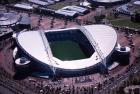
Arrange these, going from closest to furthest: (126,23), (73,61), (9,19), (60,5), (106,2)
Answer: (73,61) < (9,19) < (126,23) < (106,2) < (60,5)

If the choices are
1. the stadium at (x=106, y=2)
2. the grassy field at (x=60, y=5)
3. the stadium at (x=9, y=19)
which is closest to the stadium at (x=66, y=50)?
the stadium at (x=9, y=19)

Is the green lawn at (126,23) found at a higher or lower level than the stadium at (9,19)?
lower

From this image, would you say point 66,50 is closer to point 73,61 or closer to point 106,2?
point 73,61

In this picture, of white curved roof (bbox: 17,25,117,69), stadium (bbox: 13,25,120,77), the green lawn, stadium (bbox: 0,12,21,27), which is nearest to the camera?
stadium (bbox: 13,25,120,77)

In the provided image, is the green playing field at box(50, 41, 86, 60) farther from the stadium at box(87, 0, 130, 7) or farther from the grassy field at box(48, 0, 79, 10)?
the stadium at box(87, 0, 130, 7)

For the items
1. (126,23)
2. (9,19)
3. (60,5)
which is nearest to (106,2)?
(60,5)

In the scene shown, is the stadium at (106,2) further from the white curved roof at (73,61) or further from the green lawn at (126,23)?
the white curved roof at (73,61)

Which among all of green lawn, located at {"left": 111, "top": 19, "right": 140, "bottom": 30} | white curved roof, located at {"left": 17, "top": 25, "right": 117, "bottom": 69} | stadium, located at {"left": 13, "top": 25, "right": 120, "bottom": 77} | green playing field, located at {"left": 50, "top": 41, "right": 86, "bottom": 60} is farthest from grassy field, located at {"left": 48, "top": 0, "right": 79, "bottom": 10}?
white curved roof, located at {"left": 17, "top": 25, "right": 117, "bottom": 69}
